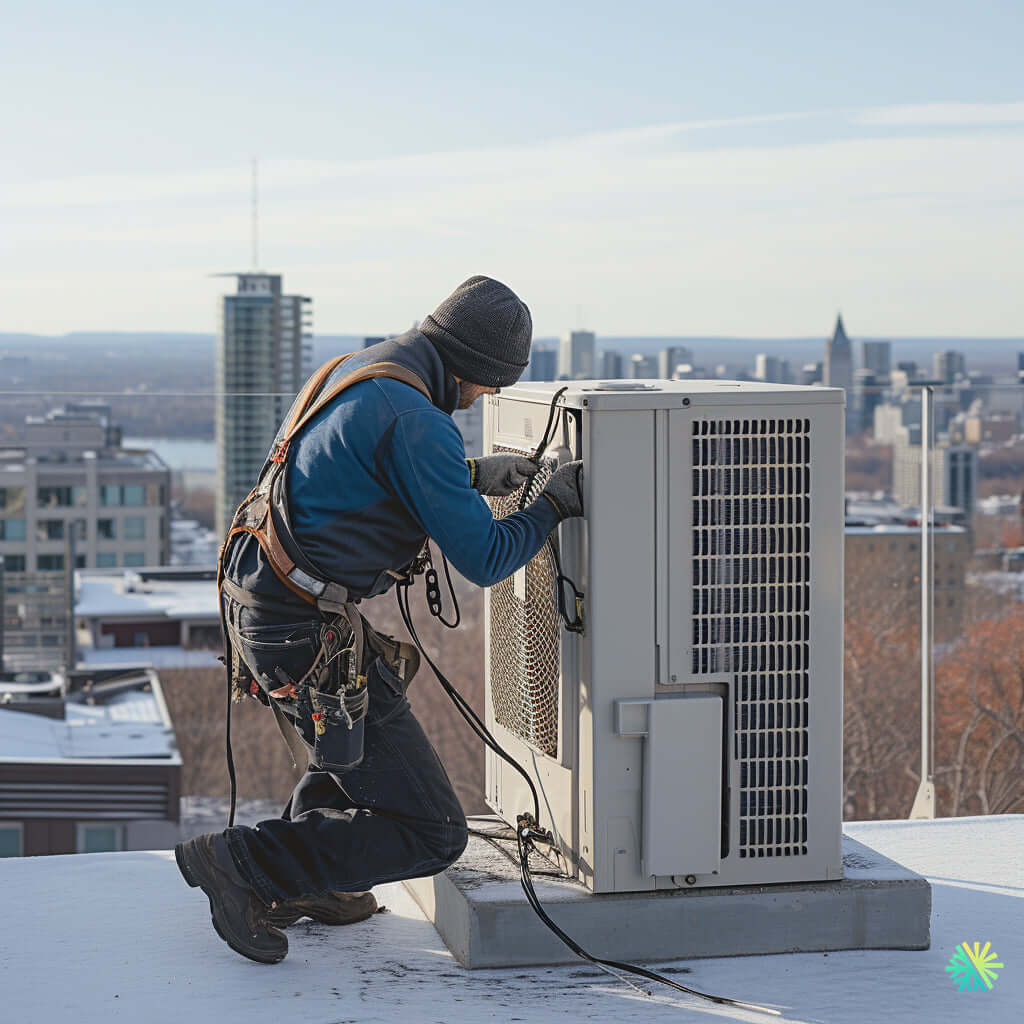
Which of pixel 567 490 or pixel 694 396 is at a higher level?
pixel 694 396

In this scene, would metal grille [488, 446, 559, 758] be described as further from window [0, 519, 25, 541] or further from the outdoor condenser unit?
window [0, 519, 25, 541]

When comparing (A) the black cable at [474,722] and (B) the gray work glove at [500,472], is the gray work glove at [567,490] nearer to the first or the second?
(B) the gray work glove at [500,472]

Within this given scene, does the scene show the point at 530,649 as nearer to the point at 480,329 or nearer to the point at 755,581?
the point at 755,581

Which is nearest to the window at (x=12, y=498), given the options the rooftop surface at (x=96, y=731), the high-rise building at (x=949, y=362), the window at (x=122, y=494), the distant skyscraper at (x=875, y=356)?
the window at (x=122, y=494)

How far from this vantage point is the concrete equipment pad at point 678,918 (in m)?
2.39

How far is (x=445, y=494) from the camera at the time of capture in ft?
7.33

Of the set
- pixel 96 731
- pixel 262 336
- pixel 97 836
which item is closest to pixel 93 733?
pixel 96 731

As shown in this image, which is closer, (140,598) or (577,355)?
(140,598)

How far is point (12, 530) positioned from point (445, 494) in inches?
1013

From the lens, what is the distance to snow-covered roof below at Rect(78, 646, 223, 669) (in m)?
27.6

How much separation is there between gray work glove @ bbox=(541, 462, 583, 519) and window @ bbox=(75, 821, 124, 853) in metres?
13.5

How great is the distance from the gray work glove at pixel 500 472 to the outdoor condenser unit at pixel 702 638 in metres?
0.06

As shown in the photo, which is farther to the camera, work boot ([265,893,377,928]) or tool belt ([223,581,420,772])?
work boot ([265,893,377,928])

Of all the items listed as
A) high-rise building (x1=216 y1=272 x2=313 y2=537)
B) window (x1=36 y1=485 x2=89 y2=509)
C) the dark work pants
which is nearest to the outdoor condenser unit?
the dark work pants
